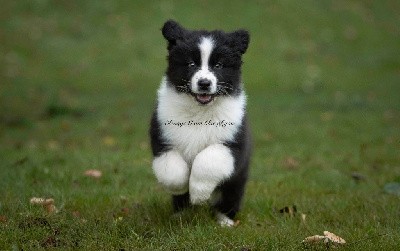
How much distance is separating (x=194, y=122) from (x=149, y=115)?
7.34 m

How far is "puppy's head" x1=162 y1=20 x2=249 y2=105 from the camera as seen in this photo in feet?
15.4

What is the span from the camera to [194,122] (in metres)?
4.83

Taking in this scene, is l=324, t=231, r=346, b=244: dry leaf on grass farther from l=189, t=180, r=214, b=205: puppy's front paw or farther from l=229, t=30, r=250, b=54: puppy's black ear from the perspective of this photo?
l=229, t=30, r=250, b=54: puppy's black ear

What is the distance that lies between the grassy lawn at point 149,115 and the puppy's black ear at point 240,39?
142 centimetres

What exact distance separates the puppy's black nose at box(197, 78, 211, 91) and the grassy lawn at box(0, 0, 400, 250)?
3.48 ft

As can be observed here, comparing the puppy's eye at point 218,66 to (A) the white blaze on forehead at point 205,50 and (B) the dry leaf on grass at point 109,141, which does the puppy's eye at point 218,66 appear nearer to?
(A) the white blaze on forehead at point 205,50

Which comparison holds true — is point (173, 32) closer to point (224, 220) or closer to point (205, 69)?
point (205, 69)

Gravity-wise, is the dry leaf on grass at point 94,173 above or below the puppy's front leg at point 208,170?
below

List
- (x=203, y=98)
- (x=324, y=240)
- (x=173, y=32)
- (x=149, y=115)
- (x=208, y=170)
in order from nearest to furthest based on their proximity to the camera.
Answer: (x=324, y=240) < (x=208, y=170) < (x=203, y=98) < (x=173, y=32) < (x=149, y=115)

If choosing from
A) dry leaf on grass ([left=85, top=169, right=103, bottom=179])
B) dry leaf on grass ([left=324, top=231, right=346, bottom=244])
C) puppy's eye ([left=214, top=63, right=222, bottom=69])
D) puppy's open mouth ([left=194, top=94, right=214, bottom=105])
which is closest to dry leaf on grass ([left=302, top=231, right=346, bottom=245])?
dry leaf on grass ([left=324, top=231, right=346, bottom=244])

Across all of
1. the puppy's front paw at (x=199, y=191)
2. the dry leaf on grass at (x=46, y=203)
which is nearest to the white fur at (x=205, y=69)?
the puppy's front paw at (x=199, y=191)

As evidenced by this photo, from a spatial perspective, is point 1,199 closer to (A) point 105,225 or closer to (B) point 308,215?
(A) point 105,225

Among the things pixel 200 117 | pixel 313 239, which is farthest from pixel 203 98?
pixel 313 239

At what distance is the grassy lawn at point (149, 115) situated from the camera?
4.52m
